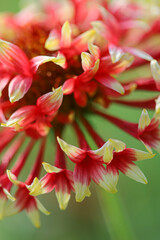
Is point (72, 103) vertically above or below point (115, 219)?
above

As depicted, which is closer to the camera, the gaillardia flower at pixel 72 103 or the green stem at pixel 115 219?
the gaillardia flower at pixel 72 103

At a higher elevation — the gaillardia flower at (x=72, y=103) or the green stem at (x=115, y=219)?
the gaillardia flower at (x=72, y=103)

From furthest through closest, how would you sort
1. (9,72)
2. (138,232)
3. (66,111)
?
(138,232) → (66,111) → (9,72)

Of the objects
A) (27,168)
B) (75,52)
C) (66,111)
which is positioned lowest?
(27,168)

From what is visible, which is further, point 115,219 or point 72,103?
point 115,219

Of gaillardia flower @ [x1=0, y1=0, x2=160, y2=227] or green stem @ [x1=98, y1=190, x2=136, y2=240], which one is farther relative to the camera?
green stem @ [x1=98, y1=190, x2=136, y2=240]

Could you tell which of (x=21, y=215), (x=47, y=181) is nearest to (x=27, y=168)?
(x=21, y=215)

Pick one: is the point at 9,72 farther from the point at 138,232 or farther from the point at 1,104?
the point at 138,232

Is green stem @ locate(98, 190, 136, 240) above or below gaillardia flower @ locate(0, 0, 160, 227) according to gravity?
below
